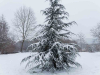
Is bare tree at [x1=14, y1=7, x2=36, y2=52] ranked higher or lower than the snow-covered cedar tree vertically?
higher

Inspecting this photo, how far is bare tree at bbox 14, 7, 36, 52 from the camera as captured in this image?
19781 millimetres

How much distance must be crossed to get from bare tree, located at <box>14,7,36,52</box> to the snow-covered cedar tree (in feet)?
45.1

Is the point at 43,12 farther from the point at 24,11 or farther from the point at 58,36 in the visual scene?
the point at 24,11

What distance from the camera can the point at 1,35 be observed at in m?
15.2

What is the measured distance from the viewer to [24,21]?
65.7 feet

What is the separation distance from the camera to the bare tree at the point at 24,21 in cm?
1978

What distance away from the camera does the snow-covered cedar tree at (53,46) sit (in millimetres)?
5602

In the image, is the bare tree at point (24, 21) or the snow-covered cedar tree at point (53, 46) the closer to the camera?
the snow-covered cedar tree at point (53, 46)

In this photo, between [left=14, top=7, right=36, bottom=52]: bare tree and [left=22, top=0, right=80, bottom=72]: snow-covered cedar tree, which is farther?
[left=14, top=7, right=36, bottom=52]: bare tree

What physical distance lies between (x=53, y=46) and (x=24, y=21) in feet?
52.5

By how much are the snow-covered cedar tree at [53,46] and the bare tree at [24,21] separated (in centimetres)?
1376

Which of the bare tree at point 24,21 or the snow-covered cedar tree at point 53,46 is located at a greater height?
the bare tree at point 24,21

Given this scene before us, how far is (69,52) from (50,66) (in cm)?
144

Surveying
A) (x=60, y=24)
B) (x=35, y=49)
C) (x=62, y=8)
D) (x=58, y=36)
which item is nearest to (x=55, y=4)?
(x=62, y=8)
